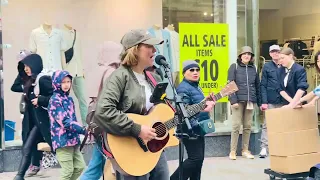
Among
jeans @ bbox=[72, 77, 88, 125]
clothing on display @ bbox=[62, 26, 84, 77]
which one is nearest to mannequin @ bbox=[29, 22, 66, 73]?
clothing on display @ bbox=[62, 26, 84, 77]

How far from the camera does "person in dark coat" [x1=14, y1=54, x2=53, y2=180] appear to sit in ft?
20.4

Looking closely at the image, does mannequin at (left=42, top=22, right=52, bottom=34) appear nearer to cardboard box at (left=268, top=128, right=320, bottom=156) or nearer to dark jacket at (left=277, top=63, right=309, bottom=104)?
dark jacket at (left=277, top=63, right=309, bottom=104)

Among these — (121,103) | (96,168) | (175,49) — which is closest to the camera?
(121,103)

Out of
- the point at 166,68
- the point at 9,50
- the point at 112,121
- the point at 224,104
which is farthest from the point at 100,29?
the point at 112,121

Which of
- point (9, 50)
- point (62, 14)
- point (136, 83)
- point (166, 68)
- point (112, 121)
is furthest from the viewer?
point (62, 14)

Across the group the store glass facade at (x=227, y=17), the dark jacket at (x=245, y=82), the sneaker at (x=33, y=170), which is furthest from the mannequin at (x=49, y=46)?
the dark jacket at (x=245, y=82)

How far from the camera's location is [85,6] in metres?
8.59

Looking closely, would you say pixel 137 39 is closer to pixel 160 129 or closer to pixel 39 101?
pixel 160 129

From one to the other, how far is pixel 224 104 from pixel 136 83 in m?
5.08

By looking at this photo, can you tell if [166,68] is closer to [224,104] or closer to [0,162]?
[0,162]

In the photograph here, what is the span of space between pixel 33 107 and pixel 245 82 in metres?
3.42

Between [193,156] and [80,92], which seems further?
[80,92]

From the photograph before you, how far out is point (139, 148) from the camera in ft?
12.7

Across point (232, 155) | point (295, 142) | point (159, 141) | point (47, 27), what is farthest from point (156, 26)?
point (159, 141)
